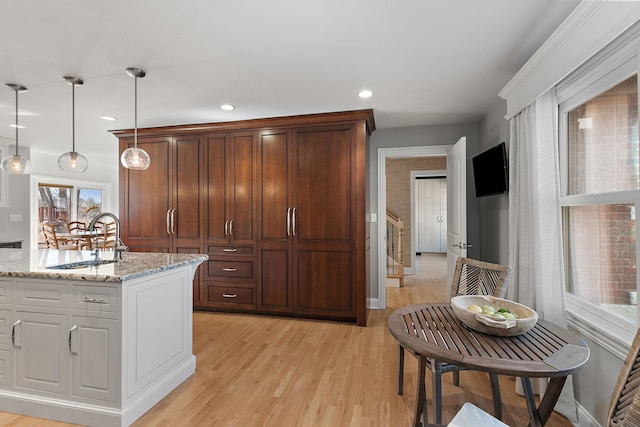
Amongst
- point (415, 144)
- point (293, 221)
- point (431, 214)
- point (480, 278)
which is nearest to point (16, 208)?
point (293, 221)

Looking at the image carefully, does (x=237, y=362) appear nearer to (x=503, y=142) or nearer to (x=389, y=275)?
(x=503, y=142)

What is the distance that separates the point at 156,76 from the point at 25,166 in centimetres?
156

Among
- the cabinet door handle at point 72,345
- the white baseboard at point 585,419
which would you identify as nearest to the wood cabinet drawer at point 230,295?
the cabinet door handle at point 72,345

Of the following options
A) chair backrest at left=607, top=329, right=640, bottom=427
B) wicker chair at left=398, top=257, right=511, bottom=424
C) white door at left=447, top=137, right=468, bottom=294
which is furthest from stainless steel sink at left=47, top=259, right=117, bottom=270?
white door at left=447, top=137, right=468, bottom=294

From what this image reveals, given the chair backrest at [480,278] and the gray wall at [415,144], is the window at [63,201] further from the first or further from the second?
the chair backrest at [480,278]

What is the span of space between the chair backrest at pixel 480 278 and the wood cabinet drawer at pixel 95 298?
7.46 feet

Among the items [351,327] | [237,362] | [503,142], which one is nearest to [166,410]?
[237,362]

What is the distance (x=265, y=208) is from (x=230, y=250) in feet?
2.24

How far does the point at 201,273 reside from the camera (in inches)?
158

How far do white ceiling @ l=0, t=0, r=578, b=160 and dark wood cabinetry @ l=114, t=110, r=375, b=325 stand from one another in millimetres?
387

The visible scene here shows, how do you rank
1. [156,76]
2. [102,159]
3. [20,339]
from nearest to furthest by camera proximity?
[20,339] → [156,76] → [102,159]

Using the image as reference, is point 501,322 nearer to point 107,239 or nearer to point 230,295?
point 230,295

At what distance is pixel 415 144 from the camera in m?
4.12

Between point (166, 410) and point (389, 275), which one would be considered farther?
point (389, 275)
